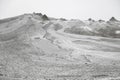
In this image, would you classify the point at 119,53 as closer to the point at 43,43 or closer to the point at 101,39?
the point at 101,39

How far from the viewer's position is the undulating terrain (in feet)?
12.4

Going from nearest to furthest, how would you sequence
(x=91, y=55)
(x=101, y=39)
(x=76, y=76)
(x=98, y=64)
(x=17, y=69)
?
(x=76, y=76) → (x=17, y=69) → (x=98, y=64) → (x=91, y=55) → (x=101, y=39)

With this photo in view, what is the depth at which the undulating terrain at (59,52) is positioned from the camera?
378 cm

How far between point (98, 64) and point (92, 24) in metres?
4.06

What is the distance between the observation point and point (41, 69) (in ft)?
13.3

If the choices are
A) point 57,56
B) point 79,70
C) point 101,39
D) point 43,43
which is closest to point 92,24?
point 101,39

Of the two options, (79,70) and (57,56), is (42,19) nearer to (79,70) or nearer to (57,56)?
(57,56)

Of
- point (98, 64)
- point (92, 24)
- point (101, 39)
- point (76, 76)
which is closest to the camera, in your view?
point (76, 76)

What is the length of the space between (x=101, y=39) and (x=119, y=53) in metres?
1.28

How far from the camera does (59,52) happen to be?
5.24 m

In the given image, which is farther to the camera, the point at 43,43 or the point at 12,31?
the point at 12,31

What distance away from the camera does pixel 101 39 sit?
21.3ft

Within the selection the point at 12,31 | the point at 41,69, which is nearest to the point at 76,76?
the point at 41,69

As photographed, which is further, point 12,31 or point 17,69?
point 12,31
